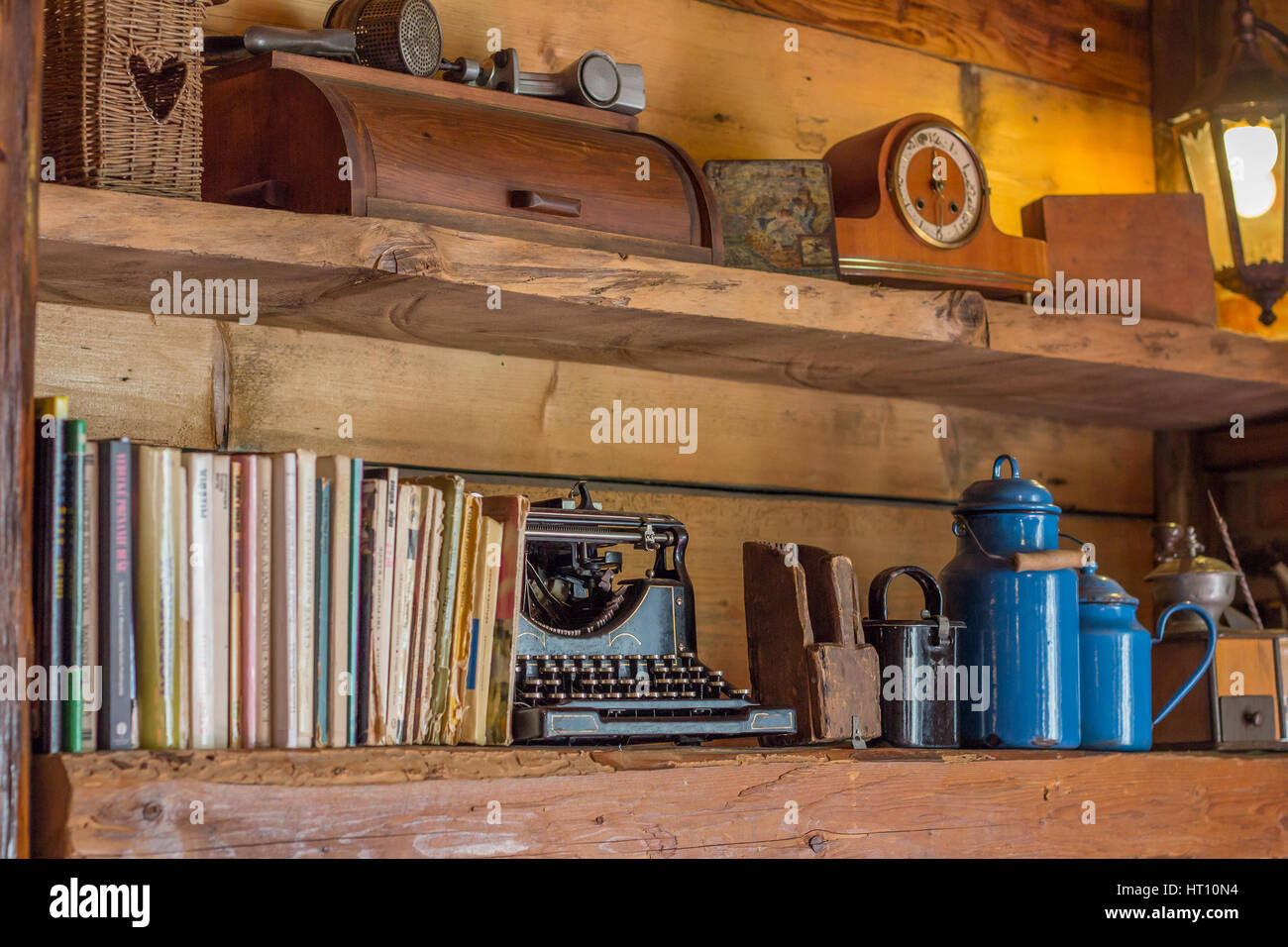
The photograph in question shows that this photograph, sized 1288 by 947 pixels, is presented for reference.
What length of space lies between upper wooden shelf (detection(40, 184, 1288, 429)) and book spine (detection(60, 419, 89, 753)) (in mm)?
194

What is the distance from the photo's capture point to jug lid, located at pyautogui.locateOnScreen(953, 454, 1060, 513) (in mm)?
1757

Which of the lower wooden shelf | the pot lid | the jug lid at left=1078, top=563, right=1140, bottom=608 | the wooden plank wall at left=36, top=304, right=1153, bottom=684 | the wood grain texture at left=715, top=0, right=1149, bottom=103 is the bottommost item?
the lower wooden shelf

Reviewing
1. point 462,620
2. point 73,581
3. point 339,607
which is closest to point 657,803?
point 462,620

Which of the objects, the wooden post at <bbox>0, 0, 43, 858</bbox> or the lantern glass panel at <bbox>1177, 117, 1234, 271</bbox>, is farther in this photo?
the lantern glass panel at <bbox>1177, 117, 1234, 271</bbox>

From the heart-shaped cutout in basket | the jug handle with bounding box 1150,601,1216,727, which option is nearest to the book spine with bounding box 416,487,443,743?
the heart-shaped cutout in basket

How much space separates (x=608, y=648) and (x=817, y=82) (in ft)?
3.35

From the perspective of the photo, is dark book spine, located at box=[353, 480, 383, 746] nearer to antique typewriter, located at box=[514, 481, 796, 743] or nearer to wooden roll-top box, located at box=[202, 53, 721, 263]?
antique typewriter, located at box=[514, 481, 796, 743]

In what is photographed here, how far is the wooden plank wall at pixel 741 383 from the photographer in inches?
67.3

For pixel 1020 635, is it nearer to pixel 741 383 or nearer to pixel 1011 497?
pixel 1011 497

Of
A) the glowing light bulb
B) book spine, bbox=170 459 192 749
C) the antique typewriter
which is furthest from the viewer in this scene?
the glowing light bulb

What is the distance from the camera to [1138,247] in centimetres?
206

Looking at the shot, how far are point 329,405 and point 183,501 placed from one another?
476mm

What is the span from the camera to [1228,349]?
78.8 inches

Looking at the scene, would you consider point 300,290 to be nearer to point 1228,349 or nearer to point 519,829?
point 519,829
